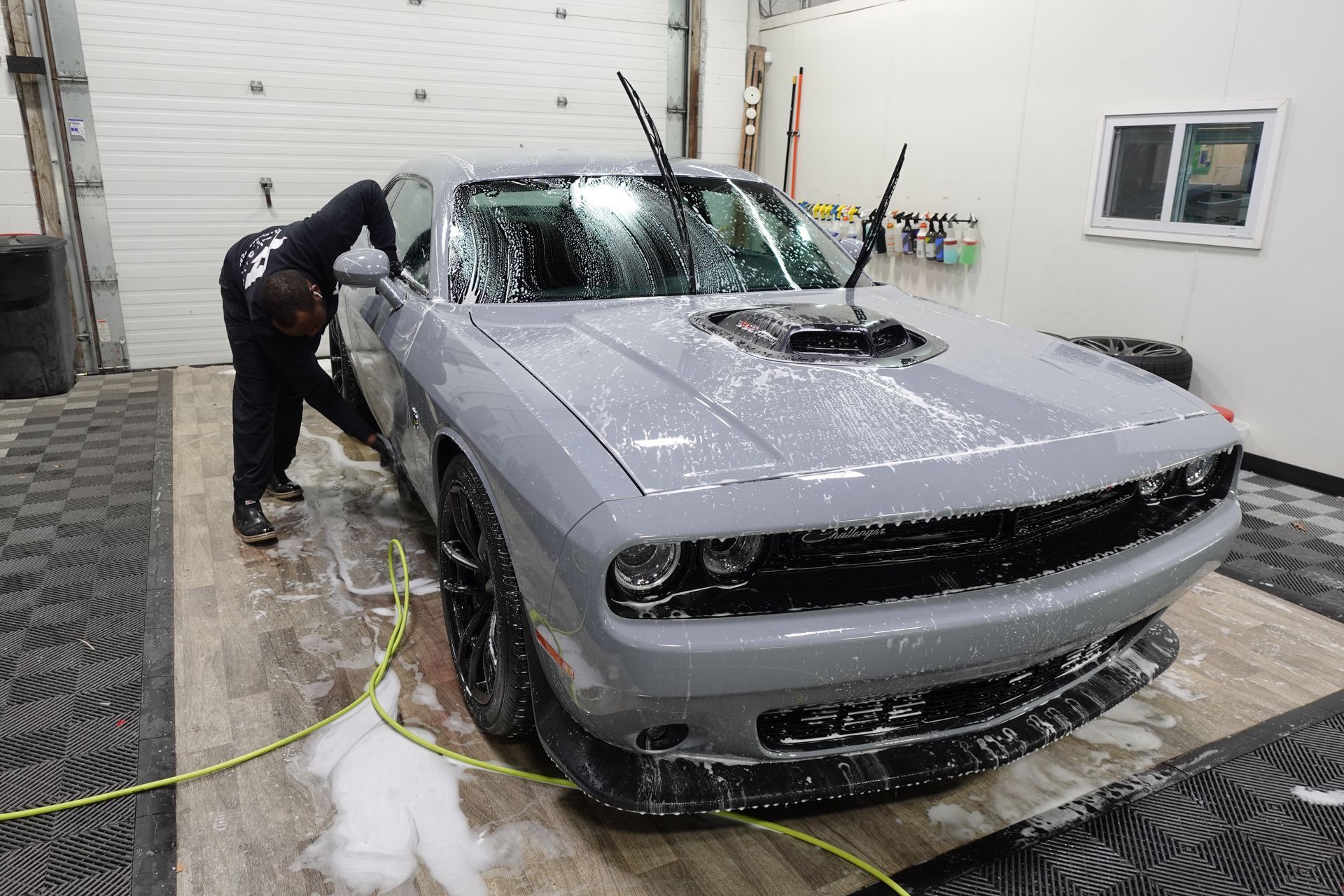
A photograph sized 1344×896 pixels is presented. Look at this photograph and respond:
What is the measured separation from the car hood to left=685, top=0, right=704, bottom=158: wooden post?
606cm

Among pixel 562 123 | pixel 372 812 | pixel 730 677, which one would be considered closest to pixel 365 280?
pixel 372 812

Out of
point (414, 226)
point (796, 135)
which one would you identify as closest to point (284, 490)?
point (414, 226)

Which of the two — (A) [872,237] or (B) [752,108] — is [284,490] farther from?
(B) [752,108]

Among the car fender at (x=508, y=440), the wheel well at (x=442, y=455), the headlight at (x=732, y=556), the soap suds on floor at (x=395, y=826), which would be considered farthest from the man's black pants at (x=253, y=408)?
the headlight at (x=732, y=556)

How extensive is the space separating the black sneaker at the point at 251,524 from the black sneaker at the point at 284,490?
0.38m

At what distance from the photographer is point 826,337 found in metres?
2.21

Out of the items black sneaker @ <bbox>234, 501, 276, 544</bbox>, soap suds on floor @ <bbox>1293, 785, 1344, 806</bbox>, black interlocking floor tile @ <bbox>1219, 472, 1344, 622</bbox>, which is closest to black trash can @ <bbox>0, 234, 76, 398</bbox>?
black sneaker @ <bbox>234, 501, 276, 544</bbox>

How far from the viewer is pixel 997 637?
1603mm

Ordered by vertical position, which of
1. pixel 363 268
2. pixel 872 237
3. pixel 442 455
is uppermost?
pixel 872 237

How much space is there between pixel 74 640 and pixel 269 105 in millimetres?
4997

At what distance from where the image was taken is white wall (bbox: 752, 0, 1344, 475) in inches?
168

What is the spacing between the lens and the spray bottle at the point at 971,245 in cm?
606

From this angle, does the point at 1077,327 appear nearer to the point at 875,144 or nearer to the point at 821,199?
the point at 875,144

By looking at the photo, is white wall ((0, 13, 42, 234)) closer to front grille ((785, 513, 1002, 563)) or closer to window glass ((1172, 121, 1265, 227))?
front grille ((785, 513, 1002, 563))
